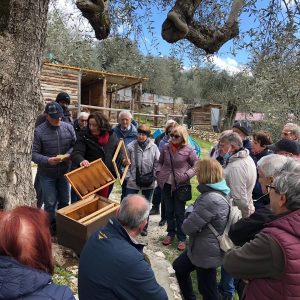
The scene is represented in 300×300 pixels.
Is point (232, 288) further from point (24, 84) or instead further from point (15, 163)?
point (24, 84)

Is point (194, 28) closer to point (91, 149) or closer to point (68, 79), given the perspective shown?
point (91, 149)

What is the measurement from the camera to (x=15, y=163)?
12.6ft

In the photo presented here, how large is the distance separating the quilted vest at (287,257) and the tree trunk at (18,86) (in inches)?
111

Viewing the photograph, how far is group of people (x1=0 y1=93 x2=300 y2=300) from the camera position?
5.46 ft

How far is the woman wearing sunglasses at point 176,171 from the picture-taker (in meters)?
5.33

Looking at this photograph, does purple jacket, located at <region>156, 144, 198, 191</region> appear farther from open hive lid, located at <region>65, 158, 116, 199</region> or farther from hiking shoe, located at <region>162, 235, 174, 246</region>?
open hive lid, located at <region>65, 158, 116, 199</region>

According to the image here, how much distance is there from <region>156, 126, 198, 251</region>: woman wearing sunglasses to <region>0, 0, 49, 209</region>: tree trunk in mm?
2194

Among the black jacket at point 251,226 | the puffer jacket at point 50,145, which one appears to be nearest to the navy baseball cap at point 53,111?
the puffer jacket at point 50,145

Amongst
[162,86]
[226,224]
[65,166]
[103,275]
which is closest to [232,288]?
[226,224]

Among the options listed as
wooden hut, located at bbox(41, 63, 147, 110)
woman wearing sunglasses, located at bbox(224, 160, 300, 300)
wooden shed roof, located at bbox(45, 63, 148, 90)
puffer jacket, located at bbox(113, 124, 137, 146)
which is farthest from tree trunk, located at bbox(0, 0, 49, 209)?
wooden hut, located at bbox(41, 63, 147, 110)

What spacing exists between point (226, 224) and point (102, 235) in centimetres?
164

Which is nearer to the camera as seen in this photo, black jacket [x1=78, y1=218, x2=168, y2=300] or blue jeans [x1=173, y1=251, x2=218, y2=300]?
black jacket [x1=78, y1=218, x2=168, y2=300]

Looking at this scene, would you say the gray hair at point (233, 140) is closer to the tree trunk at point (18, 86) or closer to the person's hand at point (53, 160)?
the person's hand at point (53, 160)

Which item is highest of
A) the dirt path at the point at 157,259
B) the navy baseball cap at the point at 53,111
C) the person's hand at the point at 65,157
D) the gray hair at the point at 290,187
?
the navy baseball cap at the point at 53,111
